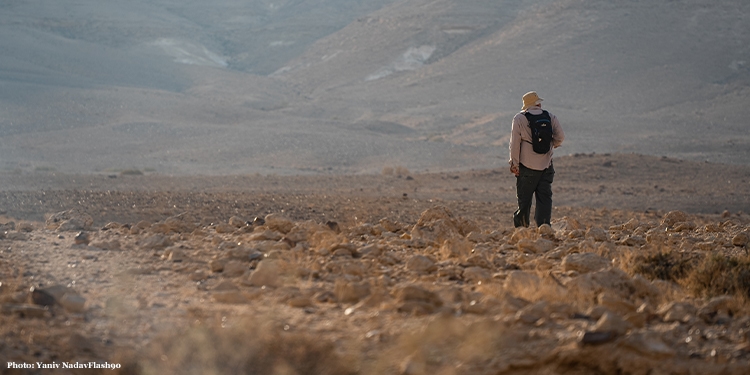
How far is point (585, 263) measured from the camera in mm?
5844

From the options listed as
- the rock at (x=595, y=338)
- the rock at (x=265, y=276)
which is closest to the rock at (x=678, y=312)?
the rock at (x=595, y=338)

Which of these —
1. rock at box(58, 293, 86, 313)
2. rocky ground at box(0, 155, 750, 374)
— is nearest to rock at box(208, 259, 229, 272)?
rocky ground at box(0, 155, 750, 374)

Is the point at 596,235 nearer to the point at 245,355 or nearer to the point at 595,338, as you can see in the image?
the point at 595,338

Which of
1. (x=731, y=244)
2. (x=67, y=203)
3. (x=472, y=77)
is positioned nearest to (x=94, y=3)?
(x=472, y=77)

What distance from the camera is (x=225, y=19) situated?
340ft

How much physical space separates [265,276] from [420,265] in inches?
44.3

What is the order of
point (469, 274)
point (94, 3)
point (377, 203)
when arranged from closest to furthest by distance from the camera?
1. point (469, 274)
2. point (377, 203)
3. point (94, 3)

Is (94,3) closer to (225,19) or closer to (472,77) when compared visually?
(225,19)

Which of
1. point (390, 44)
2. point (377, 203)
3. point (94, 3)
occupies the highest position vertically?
point (94, 3)

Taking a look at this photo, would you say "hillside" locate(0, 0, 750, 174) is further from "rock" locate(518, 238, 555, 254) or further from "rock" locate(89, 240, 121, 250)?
"rock" locate(518, 238, 555, 254)

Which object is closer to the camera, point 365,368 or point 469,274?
point 365,368

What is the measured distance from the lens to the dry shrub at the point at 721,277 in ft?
17.2

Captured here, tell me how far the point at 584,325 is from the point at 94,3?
9849cm

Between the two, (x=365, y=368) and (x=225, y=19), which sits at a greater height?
(x=225, y=19)
